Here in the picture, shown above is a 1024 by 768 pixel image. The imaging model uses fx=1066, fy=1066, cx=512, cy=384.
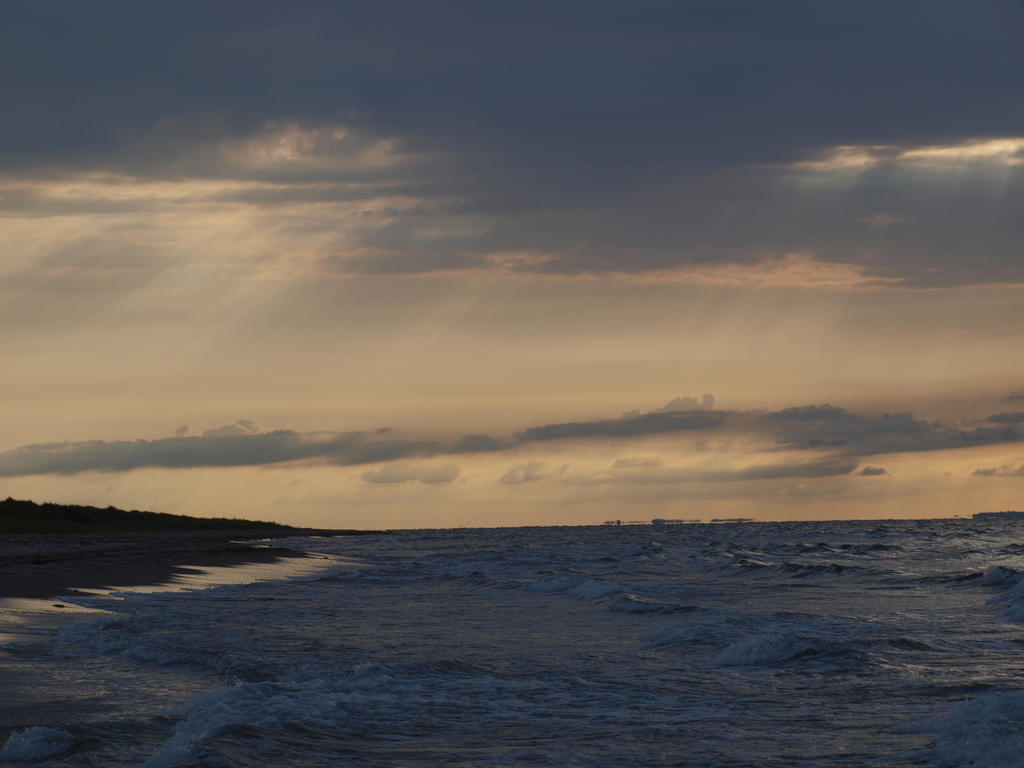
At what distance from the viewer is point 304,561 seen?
63781 mm

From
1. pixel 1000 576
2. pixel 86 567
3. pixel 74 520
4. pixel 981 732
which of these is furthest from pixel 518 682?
pixel 74 520

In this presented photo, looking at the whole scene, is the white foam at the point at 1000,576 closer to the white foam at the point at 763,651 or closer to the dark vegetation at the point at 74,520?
the white foam at the point at 763,651

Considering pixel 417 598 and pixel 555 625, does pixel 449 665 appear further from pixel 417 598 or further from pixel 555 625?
pixel 417 598

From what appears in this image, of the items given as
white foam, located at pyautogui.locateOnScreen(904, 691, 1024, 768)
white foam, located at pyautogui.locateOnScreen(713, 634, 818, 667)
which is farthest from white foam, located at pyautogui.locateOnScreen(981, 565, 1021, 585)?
white foam, located at pyautogui.locateOnScreen(904, 691, 1024, 768)

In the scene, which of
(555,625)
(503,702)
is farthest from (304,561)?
(503,702)

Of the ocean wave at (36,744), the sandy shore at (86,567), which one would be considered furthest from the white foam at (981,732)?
the sandy shore at (86,567)

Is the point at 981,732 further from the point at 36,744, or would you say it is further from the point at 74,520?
Result: the point at 74,520

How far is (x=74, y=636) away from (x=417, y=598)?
45.6 ft

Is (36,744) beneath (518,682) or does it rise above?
above

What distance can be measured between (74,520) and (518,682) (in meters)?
96.6

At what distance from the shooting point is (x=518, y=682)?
650 inches

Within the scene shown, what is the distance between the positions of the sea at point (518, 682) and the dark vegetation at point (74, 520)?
63569 mm

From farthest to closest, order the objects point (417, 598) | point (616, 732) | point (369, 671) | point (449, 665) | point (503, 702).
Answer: point (417, 598) → point (449, 665) → point (369, 671) → point (503, 702) → point (616, 732)

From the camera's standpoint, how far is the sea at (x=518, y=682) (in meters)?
11.7
